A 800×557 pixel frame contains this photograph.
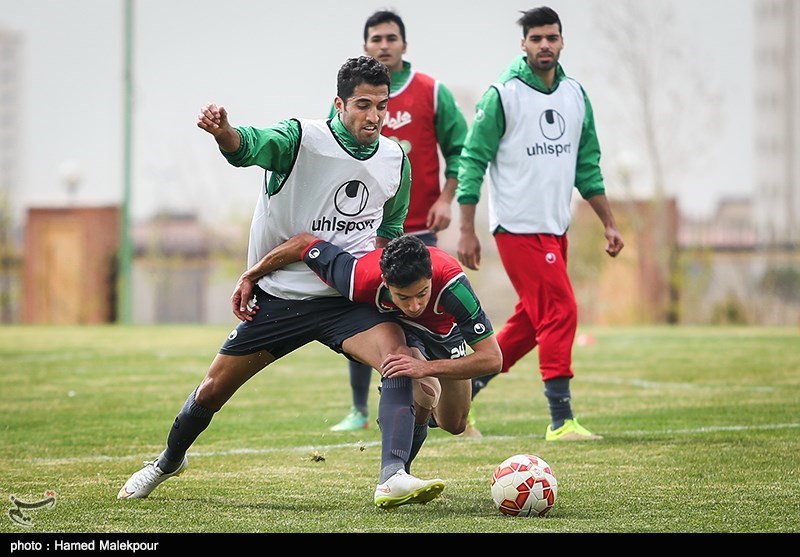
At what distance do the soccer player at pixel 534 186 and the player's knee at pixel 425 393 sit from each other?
2.12 metres

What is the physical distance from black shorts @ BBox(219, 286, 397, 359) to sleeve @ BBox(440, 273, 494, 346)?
0.31m

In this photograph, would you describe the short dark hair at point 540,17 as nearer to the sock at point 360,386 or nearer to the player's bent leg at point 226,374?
the sock at point 360,386

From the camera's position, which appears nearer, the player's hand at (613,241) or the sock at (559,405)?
the sock at (559,405)

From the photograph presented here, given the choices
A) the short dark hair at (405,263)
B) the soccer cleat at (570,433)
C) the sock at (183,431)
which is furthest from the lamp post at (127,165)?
the short dark hair at (405,263)

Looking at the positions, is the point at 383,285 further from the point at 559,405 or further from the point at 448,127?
the point at 448,127

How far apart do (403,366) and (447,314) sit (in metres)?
0.40

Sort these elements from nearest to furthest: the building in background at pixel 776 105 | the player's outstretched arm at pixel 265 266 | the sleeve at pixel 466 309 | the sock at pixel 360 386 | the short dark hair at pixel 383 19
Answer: the sleeve at pixel 466 309 → the player's outstretched arm at pixel 265 266 → the short dark hair at pixel 383 19 → the sock at pixel 360 386 → the building in background at pixel 776 105

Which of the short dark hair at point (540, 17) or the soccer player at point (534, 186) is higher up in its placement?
the short dark hair at point (540, 17)

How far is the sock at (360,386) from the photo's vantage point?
8.14 metres

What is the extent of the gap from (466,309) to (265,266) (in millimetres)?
896

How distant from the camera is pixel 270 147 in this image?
4.98m

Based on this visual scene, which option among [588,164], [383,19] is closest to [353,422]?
[588,164]

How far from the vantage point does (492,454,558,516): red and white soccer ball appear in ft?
15.7

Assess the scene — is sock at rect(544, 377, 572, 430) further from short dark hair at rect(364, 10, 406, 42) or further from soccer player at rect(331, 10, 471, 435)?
short dark hair at rect(364, 10, 406, 42)
